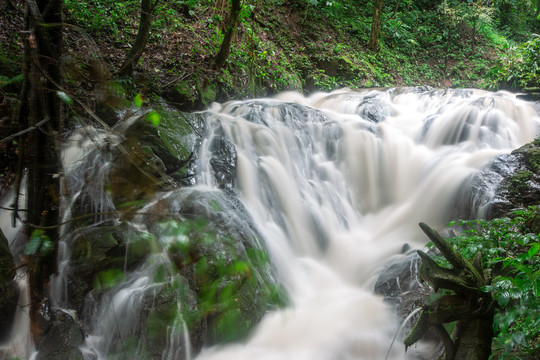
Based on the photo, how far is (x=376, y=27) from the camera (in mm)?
14219

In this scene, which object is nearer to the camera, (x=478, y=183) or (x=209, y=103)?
(x=478, y=183)

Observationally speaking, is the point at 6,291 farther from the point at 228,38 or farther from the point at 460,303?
the point at 228,38

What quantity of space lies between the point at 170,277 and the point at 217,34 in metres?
7.05

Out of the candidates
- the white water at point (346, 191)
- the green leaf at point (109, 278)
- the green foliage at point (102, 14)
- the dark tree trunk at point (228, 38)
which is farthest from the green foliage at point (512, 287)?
the green foliage at point (102, 14)

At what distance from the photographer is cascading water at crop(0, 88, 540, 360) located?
3.56 metres

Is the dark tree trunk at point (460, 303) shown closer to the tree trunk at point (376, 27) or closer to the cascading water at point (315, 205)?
the cascading water at point (315, 205)

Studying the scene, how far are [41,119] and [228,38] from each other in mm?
5789

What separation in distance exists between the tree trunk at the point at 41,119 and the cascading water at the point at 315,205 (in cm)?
45

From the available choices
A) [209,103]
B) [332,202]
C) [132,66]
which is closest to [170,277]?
[332,202]

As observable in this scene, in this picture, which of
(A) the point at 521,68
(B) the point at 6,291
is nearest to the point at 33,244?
(B) the point at 6,291

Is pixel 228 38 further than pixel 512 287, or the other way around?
pixel 228 38

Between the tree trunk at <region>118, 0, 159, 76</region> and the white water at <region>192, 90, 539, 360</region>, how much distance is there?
1.77 meters

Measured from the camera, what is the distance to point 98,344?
11.1ft

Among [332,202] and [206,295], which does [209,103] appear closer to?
[332,202]
